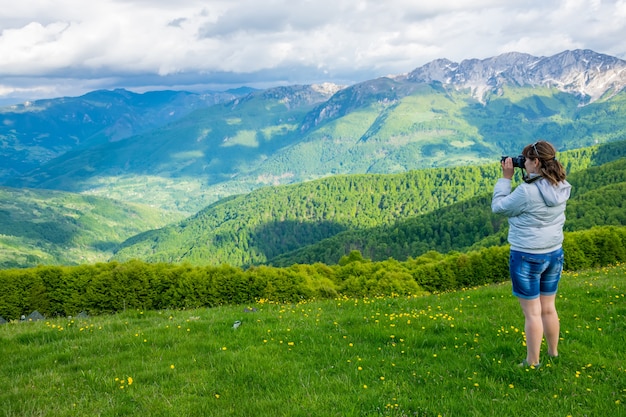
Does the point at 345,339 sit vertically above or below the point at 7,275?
above

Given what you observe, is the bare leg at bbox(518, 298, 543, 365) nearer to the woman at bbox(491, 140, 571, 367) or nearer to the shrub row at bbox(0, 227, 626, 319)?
the woman at bbox(491, 140, 571, 367)

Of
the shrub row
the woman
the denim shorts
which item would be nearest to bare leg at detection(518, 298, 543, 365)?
the woman

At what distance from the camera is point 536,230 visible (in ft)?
26.6

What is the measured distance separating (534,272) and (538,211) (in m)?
1.17

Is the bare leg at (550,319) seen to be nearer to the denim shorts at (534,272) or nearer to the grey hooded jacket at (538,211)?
the denim shorts at (534,272)

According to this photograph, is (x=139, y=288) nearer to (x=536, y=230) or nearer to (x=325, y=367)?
(x=325, y=367)

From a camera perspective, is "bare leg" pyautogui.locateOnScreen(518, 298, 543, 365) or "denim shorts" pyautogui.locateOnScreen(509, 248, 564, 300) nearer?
"denim shorts" pyautogui.locateOnScreen(509, 248, 564, 300)

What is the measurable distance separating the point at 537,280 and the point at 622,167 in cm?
22179

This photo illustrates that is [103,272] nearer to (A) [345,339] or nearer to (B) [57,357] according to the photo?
(B) [57,357]

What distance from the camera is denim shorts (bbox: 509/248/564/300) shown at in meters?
8.10

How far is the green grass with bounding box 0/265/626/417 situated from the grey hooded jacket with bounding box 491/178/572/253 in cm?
253

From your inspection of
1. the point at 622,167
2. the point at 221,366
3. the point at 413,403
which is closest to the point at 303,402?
the point at 413,403

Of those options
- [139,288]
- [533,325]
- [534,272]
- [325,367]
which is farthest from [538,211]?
[139,288]

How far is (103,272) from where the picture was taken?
27.5m
